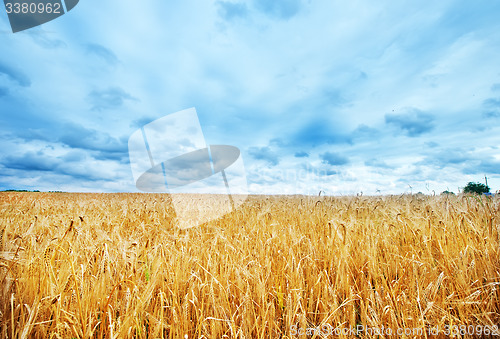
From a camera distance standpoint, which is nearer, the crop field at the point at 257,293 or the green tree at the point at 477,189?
the crop field at the point at 257,293

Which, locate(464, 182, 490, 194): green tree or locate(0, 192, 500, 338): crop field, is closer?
locate(0, 192, 500, 338): crop field

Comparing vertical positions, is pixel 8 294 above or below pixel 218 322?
above

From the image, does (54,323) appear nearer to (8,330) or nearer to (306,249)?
(8,330)

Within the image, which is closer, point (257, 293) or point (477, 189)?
point (257, 293)

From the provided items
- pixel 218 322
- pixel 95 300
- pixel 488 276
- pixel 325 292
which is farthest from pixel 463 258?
pixel 95 300

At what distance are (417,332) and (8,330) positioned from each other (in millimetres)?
2852

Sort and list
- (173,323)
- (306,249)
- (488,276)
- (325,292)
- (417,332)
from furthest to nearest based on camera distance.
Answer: (306,249) < (488,276) < (325,292) < (173,323) < (417,332)

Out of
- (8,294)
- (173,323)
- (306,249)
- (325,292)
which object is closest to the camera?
(173,323)

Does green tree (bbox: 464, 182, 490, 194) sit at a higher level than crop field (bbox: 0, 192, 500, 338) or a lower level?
higher

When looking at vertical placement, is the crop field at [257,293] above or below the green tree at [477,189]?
below

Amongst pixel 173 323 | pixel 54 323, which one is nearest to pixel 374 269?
pixel 173 323

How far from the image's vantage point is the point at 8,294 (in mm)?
2033

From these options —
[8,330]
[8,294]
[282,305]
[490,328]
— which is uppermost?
[8,294]

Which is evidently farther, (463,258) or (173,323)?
(463,258)
